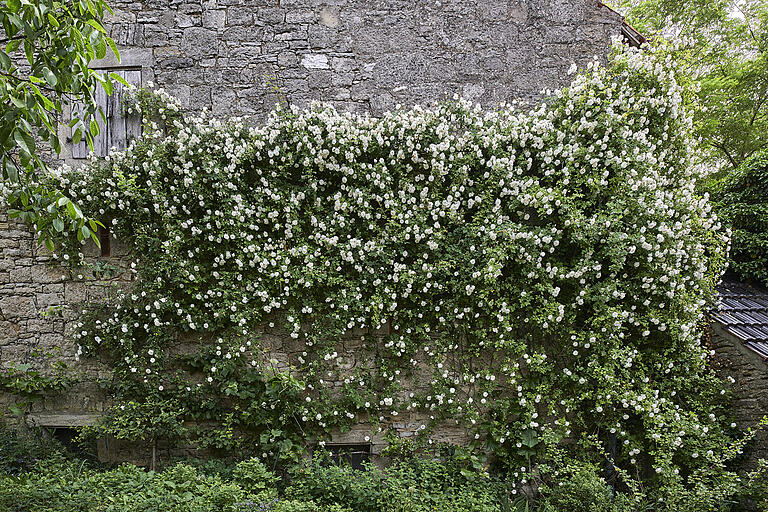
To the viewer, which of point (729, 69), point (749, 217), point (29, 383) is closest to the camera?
point (29, 383)

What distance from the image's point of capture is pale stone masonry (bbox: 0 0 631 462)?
507cm

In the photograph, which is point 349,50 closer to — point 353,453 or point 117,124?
point 117,124

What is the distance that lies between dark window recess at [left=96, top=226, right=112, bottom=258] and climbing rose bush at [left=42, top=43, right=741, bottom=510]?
363 mm

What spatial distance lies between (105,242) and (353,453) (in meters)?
3.52

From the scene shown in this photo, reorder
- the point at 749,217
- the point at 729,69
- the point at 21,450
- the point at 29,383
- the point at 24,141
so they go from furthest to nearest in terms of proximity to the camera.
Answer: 1. the point at 729,69
2. the point at 749,217
3. the point at 29,383
4. the point at 21,450
5. the point at 24,141

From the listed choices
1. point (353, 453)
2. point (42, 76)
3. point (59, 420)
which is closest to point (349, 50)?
point (42, 76)

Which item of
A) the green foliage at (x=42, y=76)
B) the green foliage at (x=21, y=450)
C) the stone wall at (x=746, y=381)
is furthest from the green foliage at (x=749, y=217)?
the green foliage at (x=21, y=450)

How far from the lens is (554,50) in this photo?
5070 mm

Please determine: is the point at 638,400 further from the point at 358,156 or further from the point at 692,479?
the point at 358,156

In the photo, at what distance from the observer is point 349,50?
16.7 ft

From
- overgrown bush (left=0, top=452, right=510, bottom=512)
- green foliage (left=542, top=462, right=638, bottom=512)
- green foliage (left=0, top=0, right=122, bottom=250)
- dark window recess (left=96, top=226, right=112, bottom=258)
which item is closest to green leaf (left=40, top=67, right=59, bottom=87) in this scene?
green foliage (left=0, top=0, right=122, bottom=250)

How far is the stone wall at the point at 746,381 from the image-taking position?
430 cm

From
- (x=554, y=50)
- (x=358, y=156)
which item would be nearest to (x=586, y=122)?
(x=554, y=50)

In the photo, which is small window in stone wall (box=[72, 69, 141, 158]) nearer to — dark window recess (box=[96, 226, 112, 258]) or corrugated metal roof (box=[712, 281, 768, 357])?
dark window recess (box=[96, 226, 112, 258])
